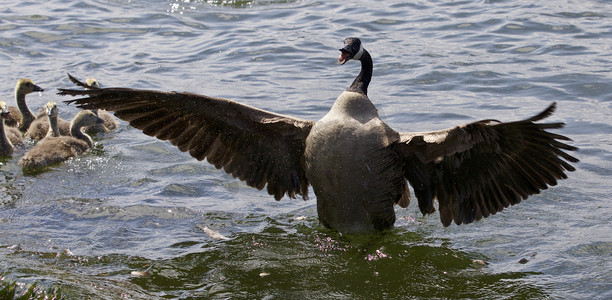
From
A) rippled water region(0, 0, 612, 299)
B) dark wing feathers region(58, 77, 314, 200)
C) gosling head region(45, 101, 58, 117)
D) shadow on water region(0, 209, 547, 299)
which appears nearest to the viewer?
shadow on water region(0, 209, 547, 299)

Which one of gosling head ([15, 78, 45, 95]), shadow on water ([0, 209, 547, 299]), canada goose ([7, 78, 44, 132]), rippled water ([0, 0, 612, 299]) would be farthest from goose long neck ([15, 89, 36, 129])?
shadow on water ([0, 209, 547, 299])

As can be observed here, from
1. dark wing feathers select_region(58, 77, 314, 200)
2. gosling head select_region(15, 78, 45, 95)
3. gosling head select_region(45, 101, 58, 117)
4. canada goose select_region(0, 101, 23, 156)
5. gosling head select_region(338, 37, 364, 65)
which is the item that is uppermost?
gosling head select_region(338, 37, 364, 65)

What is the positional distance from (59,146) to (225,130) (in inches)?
138

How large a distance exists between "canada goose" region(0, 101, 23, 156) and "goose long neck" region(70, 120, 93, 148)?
829 mm

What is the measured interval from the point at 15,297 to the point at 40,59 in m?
10.4

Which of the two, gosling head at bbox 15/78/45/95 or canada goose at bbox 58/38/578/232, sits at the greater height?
canada goose at bbox 58/38/578/232

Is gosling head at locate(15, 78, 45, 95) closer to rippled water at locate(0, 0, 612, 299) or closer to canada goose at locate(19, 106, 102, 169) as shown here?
canada goose at locate(19, 106, 102, 169)

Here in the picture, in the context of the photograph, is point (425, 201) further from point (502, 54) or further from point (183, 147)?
point (502, 54)

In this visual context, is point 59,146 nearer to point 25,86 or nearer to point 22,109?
point 25,86

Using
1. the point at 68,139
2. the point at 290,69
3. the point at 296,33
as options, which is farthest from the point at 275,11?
the point at 68,139

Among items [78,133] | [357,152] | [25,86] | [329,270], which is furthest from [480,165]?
[25,86]

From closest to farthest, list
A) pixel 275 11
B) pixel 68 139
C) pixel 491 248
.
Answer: pixel 491 248 < pixel 68 139 < pixel 275 11

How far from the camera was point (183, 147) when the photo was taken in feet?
24.7

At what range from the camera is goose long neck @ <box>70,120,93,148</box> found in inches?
418
